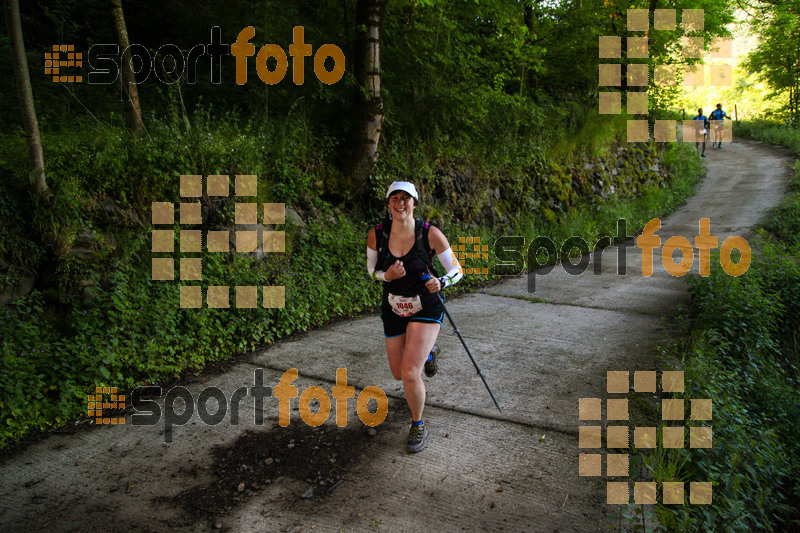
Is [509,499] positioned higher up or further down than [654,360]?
further down

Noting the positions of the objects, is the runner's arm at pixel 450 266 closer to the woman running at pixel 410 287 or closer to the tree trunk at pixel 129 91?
the woman running at pixel 410 287

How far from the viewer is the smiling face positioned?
3807 mm

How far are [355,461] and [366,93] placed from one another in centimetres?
567

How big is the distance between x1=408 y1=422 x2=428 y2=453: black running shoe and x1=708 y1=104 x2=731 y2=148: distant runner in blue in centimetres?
2222

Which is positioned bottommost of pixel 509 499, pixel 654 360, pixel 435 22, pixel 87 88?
pixel 509 499

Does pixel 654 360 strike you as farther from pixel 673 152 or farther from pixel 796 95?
pixel 796 95

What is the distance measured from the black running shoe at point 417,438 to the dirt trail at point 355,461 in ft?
0.29

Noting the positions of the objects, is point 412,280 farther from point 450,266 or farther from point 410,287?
point 450,266

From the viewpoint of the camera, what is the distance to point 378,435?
4.01 metres

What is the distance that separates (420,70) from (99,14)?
5.74 meters

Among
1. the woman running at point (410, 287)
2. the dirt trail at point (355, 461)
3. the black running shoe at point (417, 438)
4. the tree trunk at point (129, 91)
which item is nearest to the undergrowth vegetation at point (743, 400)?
the dirt trail at point (355, 461)

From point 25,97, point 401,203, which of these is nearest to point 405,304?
point 401,203

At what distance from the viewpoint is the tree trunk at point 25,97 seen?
15.4ft

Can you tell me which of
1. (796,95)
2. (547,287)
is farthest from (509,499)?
(796,95)
